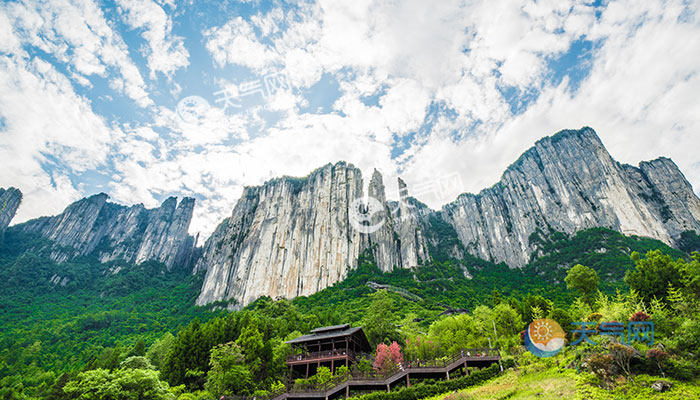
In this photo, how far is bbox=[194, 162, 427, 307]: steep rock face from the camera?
96.6m

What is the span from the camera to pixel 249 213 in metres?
118

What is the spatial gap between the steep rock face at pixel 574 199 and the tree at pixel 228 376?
10839cm

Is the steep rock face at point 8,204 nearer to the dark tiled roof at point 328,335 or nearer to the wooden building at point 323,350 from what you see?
the wooden building at point 323,350

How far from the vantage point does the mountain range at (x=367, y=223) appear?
324 ft

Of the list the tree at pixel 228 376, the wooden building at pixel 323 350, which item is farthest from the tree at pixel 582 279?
the tree at pixel 228 376

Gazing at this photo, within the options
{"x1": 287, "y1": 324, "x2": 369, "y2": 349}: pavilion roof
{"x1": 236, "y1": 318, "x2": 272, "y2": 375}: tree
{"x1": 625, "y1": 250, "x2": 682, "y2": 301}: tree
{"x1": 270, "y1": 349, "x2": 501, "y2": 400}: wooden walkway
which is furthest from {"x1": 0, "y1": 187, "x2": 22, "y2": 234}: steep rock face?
{"x1": 625, "y1": 250, "x2": 682, "y2": 301}: tree

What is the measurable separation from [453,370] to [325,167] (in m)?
97.4

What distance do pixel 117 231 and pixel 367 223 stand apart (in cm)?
11154

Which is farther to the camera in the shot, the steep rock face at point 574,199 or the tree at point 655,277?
the steep rock face at point 574,199

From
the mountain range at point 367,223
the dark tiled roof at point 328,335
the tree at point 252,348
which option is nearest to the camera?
the tree at point 252,348

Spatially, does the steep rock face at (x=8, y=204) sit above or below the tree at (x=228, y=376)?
above

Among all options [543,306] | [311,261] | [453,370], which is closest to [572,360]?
[453,370]

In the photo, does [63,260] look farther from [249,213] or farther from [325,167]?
[325,167]

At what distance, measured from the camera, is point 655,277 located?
33719 millimetres
